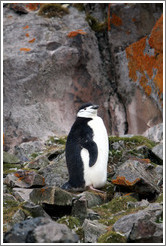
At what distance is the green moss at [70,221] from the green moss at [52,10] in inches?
302

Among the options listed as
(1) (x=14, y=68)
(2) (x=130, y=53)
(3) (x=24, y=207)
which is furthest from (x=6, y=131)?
(3) (x=24, y=207)

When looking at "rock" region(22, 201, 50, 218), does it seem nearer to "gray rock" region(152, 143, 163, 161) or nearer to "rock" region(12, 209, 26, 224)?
"rock" region(12, 209, 26, 224)

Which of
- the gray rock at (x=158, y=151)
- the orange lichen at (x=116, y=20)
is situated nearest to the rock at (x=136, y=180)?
the gray rock at (x=158, y=151)

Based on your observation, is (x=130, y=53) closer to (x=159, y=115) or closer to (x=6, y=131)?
(x=159, y=115)

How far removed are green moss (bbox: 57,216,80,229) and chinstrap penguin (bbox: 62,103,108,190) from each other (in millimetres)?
1403

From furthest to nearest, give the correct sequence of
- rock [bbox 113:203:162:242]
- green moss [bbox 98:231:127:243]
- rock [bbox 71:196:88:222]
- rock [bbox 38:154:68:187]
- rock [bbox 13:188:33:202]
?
rock [bbox 38:154:68:187]
rock [bbox 13:188:33:202]
rock [bbox 71:196:88:222]
rock [bbox 113:203:162:242]
green moss [bbox 98:231:127:243]

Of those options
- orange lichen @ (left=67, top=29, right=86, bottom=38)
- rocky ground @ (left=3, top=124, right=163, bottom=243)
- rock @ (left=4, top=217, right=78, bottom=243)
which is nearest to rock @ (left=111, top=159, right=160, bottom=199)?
rocky ground @ (left=3, top=124, right=163, bottom=243)

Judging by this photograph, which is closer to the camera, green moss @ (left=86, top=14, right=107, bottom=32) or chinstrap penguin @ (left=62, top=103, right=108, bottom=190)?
chinstrap penguin @ (left=62, top=103, right=108, bottom=190)

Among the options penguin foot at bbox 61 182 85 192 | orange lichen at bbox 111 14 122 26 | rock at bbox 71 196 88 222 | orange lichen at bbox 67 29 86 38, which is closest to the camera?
rock at bbox 71 196 88 222

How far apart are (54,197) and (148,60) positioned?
18.1 ft

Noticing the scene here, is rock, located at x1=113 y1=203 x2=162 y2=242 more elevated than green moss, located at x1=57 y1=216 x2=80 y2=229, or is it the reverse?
rock, located at x1=113 y1=203 x2=162 y2=242

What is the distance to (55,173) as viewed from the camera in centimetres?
618

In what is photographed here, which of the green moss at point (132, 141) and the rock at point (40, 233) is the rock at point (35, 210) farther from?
the green moss at point (132, 141)

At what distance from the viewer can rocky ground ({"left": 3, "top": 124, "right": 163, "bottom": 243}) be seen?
10.2 ft
